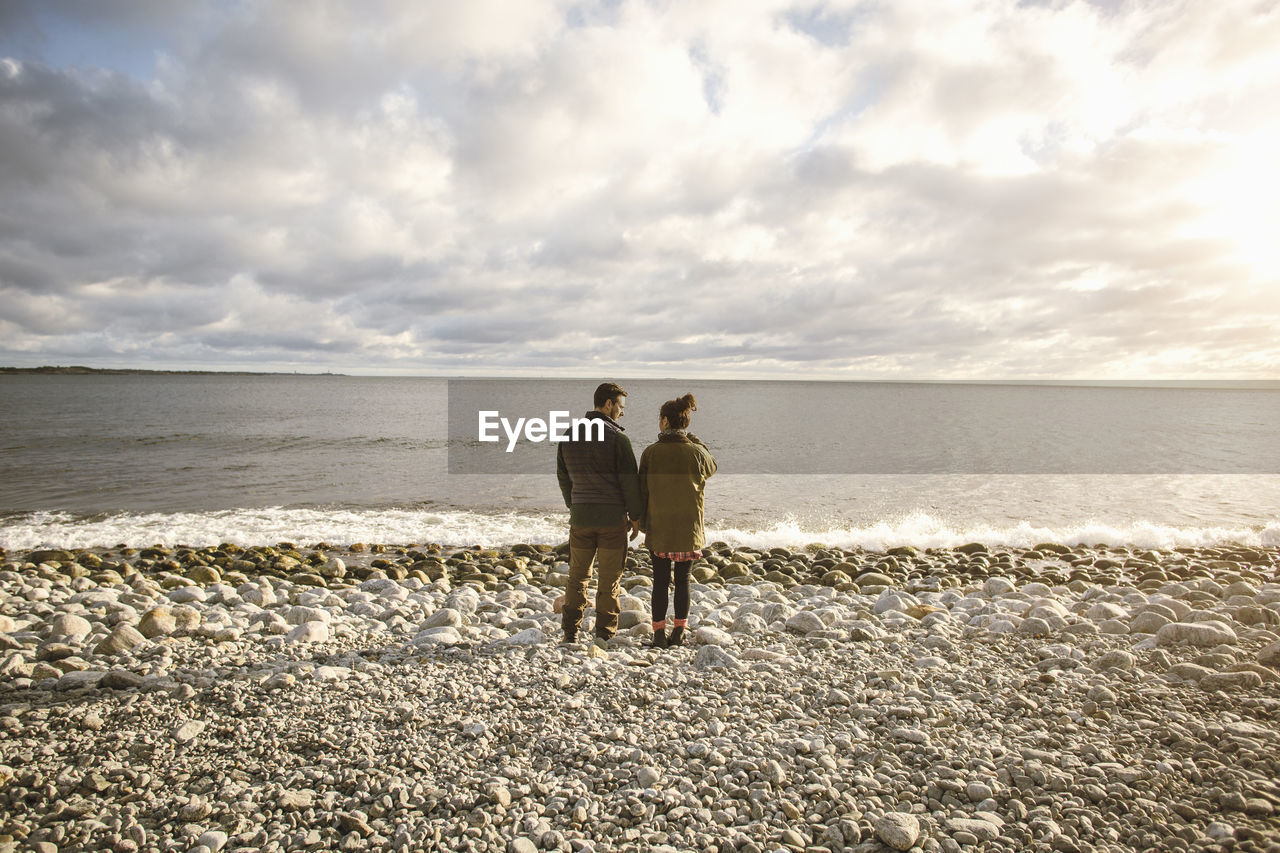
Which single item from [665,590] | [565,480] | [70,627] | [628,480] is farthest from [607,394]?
[70,627]

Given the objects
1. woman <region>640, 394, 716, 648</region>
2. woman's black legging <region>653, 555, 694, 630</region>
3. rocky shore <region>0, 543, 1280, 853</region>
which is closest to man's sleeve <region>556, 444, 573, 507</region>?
woman <region>640, 394, 716, 648</region>

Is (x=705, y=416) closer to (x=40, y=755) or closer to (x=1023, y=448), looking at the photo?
(x=1023, y=448)

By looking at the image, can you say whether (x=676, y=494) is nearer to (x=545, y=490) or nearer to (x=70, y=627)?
(x=70, y=627)

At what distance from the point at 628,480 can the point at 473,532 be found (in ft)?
33.6

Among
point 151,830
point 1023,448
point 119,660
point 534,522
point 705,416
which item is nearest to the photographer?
point 151,830

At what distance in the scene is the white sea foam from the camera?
14961 mm

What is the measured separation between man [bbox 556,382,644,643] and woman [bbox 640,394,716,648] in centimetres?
21

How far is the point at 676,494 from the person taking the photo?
21.5 feet

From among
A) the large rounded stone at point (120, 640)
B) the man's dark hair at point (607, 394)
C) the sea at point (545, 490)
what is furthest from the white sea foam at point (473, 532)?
the man's dark hair at point (607, 394)

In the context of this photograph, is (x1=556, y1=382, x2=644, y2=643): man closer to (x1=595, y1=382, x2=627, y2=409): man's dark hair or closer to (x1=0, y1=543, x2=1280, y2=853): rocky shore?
(x1=595, y1=382, x2=627, y2=409): man's dark hair

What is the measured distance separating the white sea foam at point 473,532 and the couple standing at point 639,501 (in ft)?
27.6

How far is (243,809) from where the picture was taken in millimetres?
3885

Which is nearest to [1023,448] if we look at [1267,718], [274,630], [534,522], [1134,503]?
[1134,503]

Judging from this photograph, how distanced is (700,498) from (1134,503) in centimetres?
1994
